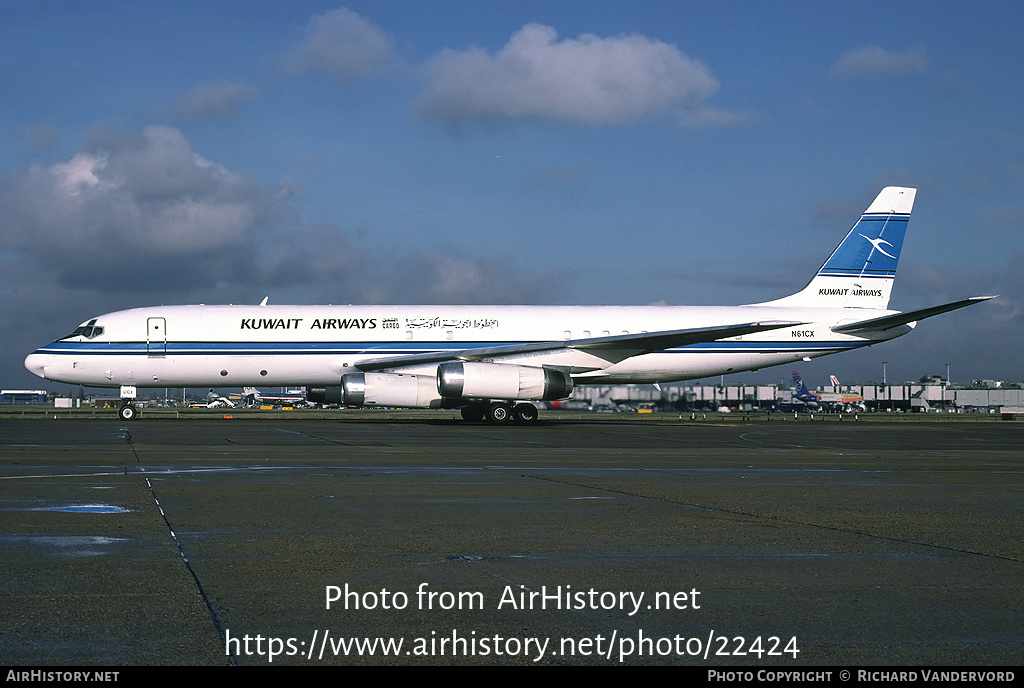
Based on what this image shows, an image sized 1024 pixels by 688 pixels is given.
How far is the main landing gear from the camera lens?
109 ft

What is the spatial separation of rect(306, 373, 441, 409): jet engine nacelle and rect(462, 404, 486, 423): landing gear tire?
2835 millimetres

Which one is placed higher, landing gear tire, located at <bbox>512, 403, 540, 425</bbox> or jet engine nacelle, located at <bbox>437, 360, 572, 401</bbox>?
jet engine nacelle, located at <bbox>437, 360, 572, 401</bbox>

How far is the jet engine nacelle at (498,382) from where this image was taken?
30234 millimetres

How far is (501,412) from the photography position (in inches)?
1302

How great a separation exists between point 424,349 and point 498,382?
3.90 metres

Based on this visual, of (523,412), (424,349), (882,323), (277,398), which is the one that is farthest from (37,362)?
(277,398)

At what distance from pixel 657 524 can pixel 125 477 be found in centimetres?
757

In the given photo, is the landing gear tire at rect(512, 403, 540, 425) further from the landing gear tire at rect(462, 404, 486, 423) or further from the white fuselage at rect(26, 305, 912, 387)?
the white fuselage at rect(26, 305, 912, 387)

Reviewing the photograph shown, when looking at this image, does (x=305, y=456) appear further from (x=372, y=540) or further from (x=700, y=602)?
(x=700, y=602)

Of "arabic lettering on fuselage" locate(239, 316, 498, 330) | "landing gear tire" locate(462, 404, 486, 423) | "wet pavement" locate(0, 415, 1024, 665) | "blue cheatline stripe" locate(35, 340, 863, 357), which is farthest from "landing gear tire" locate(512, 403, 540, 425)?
"wet pavement" locate(0, 415, 1024, 665)

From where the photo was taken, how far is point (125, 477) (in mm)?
12984

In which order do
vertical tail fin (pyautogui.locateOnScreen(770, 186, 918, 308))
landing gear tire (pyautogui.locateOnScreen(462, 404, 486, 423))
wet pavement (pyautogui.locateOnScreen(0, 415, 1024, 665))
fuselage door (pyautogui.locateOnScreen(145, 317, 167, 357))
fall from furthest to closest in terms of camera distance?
vertical tail fin (pyautogui.locateOnScreen(770, 186, 918, 308)) → landing gear tire (pyautogui.locateOnScreen(462, 404, 486, 423)) → fuselage door (pyautogui.locateOnScreen(145, 317, 167, 357)) → wet pavement (pyautogui.locateOnScreen(0, 415, 1024, 665))

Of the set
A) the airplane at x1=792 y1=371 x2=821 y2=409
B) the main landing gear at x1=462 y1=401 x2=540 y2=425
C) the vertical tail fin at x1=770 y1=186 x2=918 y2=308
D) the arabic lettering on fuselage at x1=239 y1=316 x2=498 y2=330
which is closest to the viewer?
the arabic lettering on fuselage at x1=239 y1=316 x2=498 y2=330
